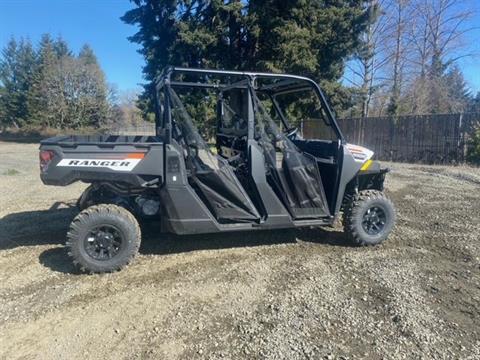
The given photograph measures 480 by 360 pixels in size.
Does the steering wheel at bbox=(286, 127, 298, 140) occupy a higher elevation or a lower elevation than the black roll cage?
lower

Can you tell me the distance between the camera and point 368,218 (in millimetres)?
5176

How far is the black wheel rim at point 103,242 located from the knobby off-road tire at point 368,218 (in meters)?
2.84

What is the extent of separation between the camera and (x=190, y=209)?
4.39 m

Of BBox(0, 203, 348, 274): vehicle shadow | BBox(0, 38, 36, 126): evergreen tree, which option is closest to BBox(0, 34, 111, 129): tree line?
BBox(0, 38, 36, 126): evergreen tree

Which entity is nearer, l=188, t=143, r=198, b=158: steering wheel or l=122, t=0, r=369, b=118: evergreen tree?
l=188, t=143, r=198, b=158: steering wheel

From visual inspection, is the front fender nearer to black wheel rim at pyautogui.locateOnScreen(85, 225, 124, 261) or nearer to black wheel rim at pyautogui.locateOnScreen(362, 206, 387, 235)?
black wheel rim at pyautogui.locateOnScreen(362, 206, 387, 235)

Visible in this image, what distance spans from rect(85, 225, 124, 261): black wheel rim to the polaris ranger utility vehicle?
0.01m

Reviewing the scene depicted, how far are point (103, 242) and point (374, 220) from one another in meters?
3.41

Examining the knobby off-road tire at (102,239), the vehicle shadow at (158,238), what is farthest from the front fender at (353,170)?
the knobby off-road tire at (102,239)

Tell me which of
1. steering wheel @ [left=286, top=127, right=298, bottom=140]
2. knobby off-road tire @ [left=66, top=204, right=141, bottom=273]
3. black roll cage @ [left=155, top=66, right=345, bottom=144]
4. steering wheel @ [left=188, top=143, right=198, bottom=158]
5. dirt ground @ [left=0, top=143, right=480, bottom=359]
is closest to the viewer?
dirt ground @ [left=0, top=143, right=480, bottom=359]

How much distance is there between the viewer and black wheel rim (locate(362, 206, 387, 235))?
16.9 feet

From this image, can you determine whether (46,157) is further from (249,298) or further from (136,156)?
(249,298)

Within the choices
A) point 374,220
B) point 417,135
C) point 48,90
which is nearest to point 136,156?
point 374,220

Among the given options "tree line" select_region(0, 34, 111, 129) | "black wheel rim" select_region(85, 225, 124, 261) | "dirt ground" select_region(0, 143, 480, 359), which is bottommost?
"dirt ground" select_region(0, 143, 480, 359)
